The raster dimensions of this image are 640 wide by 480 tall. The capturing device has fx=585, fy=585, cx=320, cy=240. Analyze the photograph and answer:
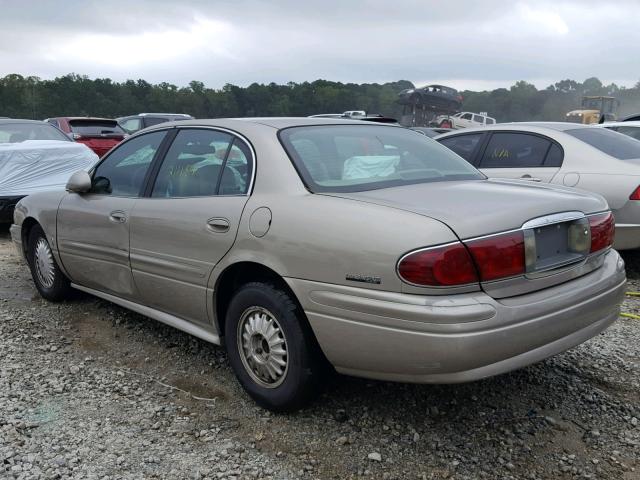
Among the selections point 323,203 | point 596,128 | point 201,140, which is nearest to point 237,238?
point 323,203

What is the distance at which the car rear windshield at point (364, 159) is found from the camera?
115 inches

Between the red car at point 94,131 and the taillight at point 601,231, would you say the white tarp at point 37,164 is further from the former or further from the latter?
the taillight at point 601,231

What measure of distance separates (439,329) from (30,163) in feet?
22.5

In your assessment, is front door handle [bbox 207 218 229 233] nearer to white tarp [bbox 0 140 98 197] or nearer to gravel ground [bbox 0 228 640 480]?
gravel ground [bbox 0 228 640 480]

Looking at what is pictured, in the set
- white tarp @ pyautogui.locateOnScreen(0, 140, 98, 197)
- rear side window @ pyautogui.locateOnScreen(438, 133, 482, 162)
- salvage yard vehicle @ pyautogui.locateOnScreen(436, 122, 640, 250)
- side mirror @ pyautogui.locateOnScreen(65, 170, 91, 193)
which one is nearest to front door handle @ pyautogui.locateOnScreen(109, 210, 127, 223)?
→ side mirror @ pyautogui.locateOnScreen(65, 170, 91, 193)

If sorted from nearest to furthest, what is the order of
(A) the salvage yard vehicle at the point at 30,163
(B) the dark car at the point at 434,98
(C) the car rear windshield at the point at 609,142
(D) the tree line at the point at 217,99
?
(C) the car rear windshield at the point at 609,142
(A) the salvage yard vehicle at the point at 30,163
(B) the dark car at the point at 434,98
(D) the tree line at the point at 217,99

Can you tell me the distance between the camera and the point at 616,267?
2951 mm

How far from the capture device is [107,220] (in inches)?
150

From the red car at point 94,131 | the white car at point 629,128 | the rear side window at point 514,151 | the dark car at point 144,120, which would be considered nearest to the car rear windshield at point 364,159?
the rear side window at point 514,151

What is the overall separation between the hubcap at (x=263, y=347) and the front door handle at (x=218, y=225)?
0.43m

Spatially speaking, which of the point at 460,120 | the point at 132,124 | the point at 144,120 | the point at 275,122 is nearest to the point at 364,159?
the point at 275,122

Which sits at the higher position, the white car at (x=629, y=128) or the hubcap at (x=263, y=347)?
the white car at (x=629, y=128)

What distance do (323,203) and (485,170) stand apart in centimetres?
372

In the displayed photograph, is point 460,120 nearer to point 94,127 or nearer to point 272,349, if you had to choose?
point 94,127
